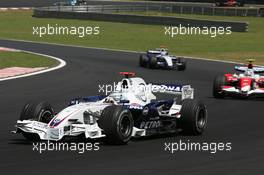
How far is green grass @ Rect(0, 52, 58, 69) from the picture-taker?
29.0 meters

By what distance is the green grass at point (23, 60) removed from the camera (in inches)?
1141

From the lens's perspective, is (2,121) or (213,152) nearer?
(213,152)

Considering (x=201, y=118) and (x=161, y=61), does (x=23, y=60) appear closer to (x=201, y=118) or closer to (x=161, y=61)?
(x=161, y=61)

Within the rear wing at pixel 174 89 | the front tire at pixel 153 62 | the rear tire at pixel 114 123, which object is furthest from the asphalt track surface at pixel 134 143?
the front tire at pixel 153 62

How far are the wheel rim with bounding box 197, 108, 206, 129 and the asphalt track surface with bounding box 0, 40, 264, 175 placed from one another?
0.20 metres

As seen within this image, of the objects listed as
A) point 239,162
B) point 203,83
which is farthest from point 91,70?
point 239,162

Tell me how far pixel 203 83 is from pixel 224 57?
11932 millimetres

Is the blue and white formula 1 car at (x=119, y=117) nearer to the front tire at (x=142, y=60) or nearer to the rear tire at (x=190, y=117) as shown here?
the rear tire at (x=190, y=117)

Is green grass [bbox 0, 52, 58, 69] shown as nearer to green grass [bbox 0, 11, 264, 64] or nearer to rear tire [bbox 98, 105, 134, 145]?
green grass [bbox 0, 11, 264, 64]

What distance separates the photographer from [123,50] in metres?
39.8

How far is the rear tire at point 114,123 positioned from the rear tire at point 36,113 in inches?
48.3

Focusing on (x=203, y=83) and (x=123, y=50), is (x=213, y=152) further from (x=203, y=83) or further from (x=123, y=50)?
(x=123, y=50)

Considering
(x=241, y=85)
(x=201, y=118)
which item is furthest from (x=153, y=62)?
(x=201, y=118)

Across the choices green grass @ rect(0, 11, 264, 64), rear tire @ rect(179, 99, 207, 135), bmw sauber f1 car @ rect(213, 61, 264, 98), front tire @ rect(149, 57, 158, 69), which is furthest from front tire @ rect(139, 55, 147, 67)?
rear tire @ rect(179, 99, 207, 135)
